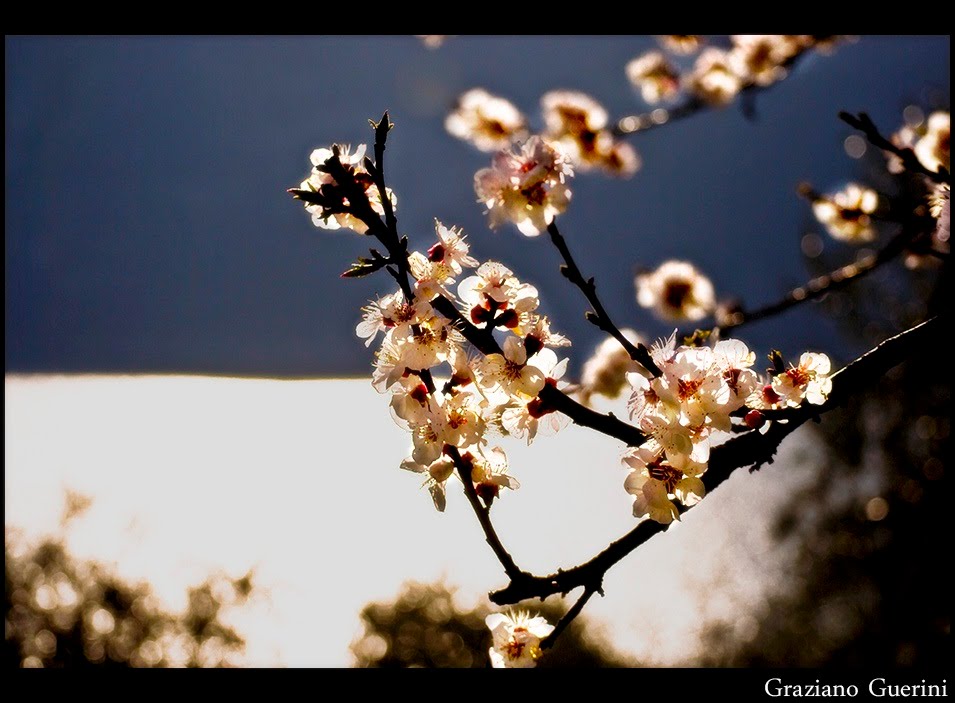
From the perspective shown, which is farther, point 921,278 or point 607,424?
point 921,278

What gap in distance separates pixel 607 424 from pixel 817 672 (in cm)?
134

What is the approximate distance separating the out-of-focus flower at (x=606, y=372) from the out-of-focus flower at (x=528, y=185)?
1.97 metres

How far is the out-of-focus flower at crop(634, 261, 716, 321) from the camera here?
15.1ft

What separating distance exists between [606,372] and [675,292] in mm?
1226

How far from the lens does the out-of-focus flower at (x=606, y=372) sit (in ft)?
11.7

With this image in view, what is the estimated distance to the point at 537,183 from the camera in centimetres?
155

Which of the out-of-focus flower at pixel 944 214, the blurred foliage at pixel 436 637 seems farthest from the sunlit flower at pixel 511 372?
the blurred foliage at pixel 436 637

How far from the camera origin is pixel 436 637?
472 inches

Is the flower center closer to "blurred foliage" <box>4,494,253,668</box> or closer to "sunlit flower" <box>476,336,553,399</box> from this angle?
"sunlit flower" <box>476,336,553,399</box>

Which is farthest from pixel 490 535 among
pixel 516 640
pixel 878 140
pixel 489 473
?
pixel 878 140

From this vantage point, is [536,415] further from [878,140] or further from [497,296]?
[878,140]

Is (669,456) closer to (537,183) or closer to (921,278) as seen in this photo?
(537,183)
